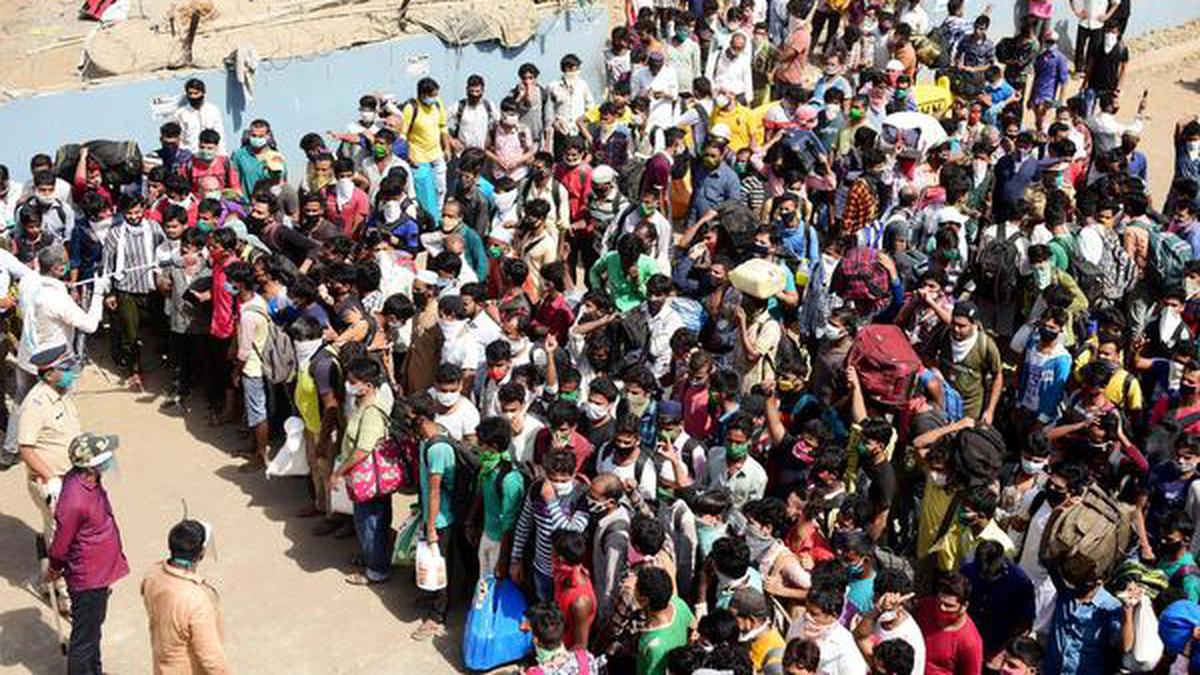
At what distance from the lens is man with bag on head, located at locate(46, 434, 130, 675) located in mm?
7820

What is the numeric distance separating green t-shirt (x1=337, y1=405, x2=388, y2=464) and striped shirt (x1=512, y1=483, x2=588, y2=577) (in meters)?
1.10

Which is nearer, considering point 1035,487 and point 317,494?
point 1035,487

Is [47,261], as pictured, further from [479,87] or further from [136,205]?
[479,87]

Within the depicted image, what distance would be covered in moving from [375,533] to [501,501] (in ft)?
4.09

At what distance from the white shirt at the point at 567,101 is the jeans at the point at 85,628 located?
741 cm

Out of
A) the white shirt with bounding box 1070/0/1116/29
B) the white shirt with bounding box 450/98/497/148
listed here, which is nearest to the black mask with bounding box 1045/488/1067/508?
the white shirt with bounding box 450/98/497/148

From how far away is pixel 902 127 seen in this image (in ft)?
42.8

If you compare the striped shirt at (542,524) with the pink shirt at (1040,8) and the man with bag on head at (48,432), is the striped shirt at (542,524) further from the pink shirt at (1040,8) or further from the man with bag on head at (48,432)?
the pink shirt at (1040,8)

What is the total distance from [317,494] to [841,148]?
5849mm

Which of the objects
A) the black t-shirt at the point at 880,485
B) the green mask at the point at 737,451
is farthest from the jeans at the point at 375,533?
the black t-shirt at the point at 880,485

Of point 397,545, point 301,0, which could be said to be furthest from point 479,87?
point 397,545

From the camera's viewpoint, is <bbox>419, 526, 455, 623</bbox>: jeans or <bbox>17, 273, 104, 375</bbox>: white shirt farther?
<bbox>17, 273, 104, 375</bbox>: white shirt

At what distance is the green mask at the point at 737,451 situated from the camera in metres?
8.28

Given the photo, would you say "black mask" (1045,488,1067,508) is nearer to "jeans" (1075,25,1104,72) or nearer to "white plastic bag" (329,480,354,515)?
"white plastic bag" (329,480,354,515)
